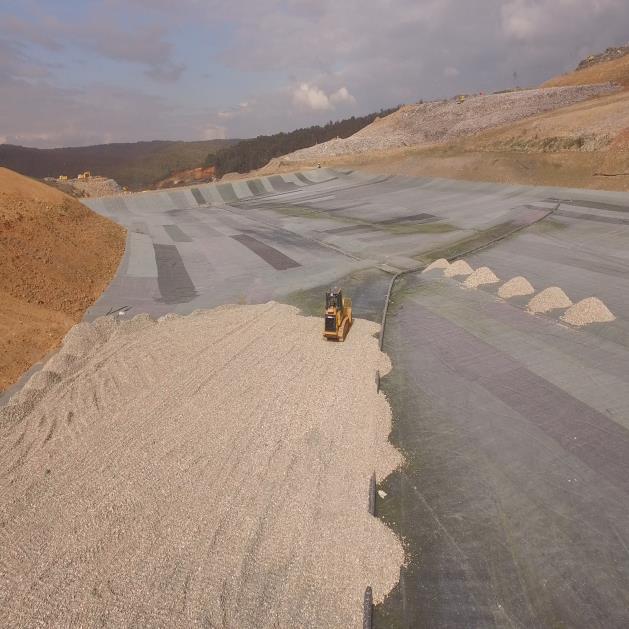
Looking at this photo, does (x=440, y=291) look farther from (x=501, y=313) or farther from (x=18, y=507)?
(x=18, y=507)

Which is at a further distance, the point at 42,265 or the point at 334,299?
the point at 42,265

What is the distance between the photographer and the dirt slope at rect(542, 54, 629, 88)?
56844mm

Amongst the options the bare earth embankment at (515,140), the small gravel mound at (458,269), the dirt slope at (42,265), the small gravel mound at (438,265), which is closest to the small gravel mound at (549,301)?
the small gravel mound at (458,269)

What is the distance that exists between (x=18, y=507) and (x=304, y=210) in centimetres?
3948

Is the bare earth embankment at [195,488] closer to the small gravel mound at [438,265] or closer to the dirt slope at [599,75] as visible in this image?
the small gravel mound at [438,265]

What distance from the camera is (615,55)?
72.3 meters

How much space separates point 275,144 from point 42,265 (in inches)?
4264

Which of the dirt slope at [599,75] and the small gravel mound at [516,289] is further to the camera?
the dirt slope at [599,75]

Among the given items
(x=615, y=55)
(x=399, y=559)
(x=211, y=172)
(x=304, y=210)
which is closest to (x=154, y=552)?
(x=399, y=559)

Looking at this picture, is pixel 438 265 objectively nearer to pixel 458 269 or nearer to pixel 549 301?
pixel 458 269

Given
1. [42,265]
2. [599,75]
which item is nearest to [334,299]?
[42,265]

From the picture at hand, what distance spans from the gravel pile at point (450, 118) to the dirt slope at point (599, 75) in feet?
10.4

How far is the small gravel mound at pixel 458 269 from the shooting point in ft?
73.4

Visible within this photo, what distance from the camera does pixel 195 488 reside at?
9.30 m
